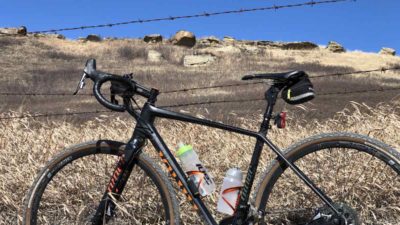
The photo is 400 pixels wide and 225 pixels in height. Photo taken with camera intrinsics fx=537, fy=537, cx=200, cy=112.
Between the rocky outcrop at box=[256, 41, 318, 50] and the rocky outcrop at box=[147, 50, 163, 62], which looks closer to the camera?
the rocky outcrop at box=[147, 50, 163, 62]

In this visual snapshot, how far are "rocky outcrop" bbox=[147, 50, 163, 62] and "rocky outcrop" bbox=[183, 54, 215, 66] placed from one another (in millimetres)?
2341

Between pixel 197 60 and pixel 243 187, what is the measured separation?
44.8 meters

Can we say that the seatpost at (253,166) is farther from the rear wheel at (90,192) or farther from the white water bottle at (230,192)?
the rear wheel at (90,192)

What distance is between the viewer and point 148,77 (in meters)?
35.0

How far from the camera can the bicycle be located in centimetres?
290

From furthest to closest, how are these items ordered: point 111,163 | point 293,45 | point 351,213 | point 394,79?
point 293,45, point 394,79, point 111,163, point 351,213

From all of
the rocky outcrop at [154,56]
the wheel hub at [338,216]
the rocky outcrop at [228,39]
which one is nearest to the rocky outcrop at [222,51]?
the rocky outcrop at [154,56]

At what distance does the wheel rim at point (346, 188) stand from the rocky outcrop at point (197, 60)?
42.3 m

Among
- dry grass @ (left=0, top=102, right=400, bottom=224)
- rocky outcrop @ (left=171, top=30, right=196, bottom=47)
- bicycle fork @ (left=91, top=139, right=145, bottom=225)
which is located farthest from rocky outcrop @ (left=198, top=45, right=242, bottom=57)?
bicycle fork @ (left=91, top=139, right=145, bottom=225)

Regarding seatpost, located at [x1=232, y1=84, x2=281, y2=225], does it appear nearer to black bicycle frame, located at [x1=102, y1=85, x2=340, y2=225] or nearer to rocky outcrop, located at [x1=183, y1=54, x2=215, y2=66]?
black bicycle frame, located at [x1=102, y1=85, x2=340, y2=225]

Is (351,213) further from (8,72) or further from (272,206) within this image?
(8,72)

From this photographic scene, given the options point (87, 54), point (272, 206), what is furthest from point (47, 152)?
point (87, 54)

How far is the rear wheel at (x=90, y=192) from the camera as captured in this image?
3.12m

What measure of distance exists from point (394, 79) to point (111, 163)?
3149 cm
